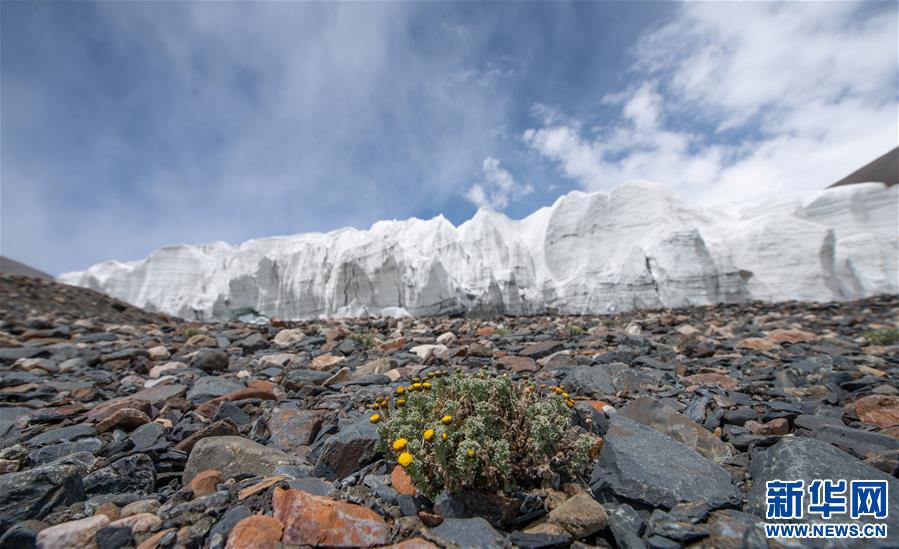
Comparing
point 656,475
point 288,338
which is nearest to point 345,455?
point 656,475

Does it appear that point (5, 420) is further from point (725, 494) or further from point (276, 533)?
point (725, 494)

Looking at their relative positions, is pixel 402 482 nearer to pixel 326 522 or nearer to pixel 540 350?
pixel 326 522

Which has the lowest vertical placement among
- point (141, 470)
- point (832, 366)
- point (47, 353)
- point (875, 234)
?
point (832, 366)

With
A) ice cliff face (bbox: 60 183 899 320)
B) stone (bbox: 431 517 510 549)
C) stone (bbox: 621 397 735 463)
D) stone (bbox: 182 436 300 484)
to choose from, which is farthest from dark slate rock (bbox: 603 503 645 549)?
ice cliff face (bbox: 60 183 899 320)

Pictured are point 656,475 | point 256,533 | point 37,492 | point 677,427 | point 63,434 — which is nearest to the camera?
point 256,533

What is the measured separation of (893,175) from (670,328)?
81.8m

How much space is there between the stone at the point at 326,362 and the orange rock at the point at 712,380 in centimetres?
430

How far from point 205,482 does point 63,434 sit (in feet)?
5.73

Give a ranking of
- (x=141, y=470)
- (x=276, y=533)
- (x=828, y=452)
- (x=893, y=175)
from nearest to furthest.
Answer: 1. (x=276, y=533)
2. (x=828, y=452)
3. (x=141, y=470)
4. (x=893, y=175)

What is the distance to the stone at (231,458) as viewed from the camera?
8.26ft

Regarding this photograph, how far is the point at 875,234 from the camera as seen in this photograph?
27125mm

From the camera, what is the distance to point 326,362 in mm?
5418

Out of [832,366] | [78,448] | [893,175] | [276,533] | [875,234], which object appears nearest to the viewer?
[276,533]

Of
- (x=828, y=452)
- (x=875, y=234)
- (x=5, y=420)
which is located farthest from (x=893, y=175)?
(x=5, y=420)
